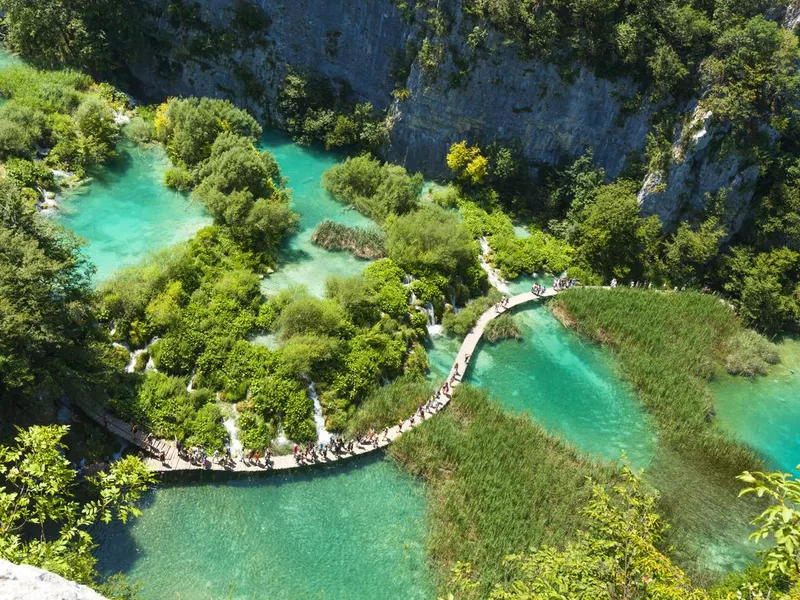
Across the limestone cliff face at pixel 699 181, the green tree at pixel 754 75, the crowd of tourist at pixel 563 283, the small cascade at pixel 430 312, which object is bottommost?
the small cascade at pixel 430 312

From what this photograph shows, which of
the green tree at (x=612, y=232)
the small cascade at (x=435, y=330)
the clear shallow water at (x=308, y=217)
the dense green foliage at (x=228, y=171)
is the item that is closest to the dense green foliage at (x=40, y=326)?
the clear shallow water at (x=308, y=217)

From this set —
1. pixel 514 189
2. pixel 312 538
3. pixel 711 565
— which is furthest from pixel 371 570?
pixel 514 189

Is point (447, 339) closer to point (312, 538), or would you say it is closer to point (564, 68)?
point (312, 538)

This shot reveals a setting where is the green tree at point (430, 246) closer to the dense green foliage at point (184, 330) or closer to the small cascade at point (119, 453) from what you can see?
the dense green foliage at point (184, 330)

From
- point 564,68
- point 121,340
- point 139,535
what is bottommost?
point 139,535

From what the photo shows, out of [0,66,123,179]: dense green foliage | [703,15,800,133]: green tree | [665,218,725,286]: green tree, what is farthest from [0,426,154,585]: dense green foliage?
[703,15,800,133]: green tree

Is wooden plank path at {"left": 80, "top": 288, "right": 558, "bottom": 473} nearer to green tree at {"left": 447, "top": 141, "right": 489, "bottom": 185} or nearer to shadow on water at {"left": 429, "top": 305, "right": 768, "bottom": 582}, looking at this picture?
shadow on water at {"left": 429, "top": 305, "right": 768, "bottom": 582}

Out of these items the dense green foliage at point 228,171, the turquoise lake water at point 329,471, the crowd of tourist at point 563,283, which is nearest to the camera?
the turquoise lake water at point 329,471
